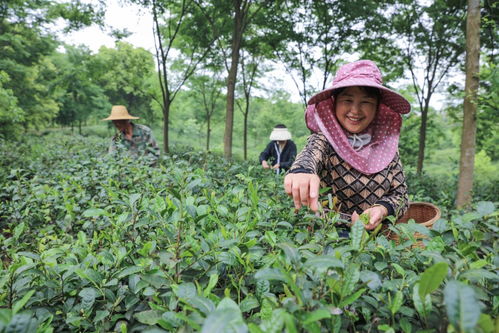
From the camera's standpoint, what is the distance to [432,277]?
0.56 meters

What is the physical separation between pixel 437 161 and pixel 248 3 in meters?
29.7

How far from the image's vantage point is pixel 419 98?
10.3 metres

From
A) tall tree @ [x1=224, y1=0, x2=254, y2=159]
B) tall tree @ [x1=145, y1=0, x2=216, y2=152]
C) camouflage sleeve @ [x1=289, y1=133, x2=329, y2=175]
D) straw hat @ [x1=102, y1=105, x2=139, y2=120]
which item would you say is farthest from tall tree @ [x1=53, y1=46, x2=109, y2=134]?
camouflage sleeve @ [x1=289, y1=133, x2=329, y2=175]

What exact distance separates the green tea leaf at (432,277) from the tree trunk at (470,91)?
450cm

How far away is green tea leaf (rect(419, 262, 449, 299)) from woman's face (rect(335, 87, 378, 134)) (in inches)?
56.2

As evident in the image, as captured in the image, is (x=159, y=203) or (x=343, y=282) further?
(x=159, y=203)

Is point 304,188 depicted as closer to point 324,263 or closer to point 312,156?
point 312,156

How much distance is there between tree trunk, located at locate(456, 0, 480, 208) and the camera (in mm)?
4387

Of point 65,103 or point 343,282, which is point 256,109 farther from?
point 343,282

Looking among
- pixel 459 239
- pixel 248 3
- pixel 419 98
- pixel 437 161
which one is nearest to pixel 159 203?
pixel 459 239

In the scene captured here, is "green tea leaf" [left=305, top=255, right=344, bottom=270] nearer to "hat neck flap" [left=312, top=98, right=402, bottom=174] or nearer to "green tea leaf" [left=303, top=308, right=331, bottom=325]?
"green tea leaf" [left=303, top=308, right=331, bottom=325]

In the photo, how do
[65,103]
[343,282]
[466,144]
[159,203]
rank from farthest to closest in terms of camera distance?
[65,103] < [466,144] < [159,203] < [343,282]

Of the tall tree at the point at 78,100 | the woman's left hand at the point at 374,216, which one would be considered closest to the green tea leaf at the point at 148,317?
the woman's left hand at the point at 374,216

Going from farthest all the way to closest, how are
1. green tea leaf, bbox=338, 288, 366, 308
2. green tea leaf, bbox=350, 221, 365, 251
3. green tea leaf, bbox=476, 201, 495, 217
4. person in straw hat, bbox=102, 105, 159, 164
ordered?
person in straw hat, bbox=102, 105, 159, 164
green tea leaf, bbox=476, 201, 495, 217
green tea leaf, bbox=350, 221, 365, 251
green tea leaf, bbox=338, 288, 366, 308
